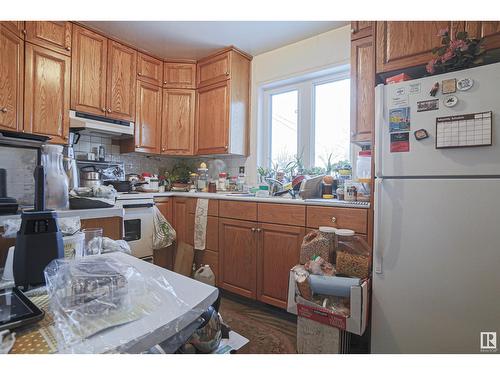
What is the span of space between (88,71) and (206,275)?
214 centimetres

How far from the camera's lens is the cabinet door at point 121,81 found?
2560 mm

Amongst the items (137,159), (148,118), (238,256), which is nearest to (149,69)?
(148,118)

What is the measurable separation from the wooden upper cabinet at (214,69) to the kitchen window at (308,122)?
1.64 feet

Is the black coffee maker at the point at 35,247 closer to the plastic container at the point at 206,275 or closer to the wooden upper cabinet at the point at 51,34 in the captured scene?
the plastic container at the point at 206,275

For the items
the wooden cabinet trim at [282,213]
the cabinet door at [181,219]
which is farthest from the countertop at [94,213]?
the cabinet door at [181,219]

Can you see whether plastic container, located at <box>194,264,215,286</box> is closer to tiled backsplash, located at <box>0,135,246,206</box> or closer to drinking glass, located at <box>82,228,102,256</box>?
tiled backsplash, located at <box>0,135,246,206</box>

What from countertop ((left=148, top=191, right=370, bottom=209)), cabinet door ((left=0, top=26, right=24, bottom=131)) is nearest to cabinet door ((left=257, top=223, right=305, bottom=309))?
countertop ((left=148, top=191, right=370, bottom=209))

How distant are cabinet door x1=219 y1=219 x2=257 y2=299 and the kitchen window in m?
0.92

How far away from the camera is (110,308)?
1.55ft

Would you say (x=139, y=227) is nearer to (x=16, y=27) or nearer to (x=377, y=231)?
(x=16, y=27)

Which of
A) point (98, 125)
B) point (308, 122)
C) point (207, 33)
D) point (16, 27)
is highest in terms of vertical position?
point (207, 33)

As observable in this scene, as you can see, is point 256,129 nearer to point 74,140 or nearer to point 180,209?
point 180,209
